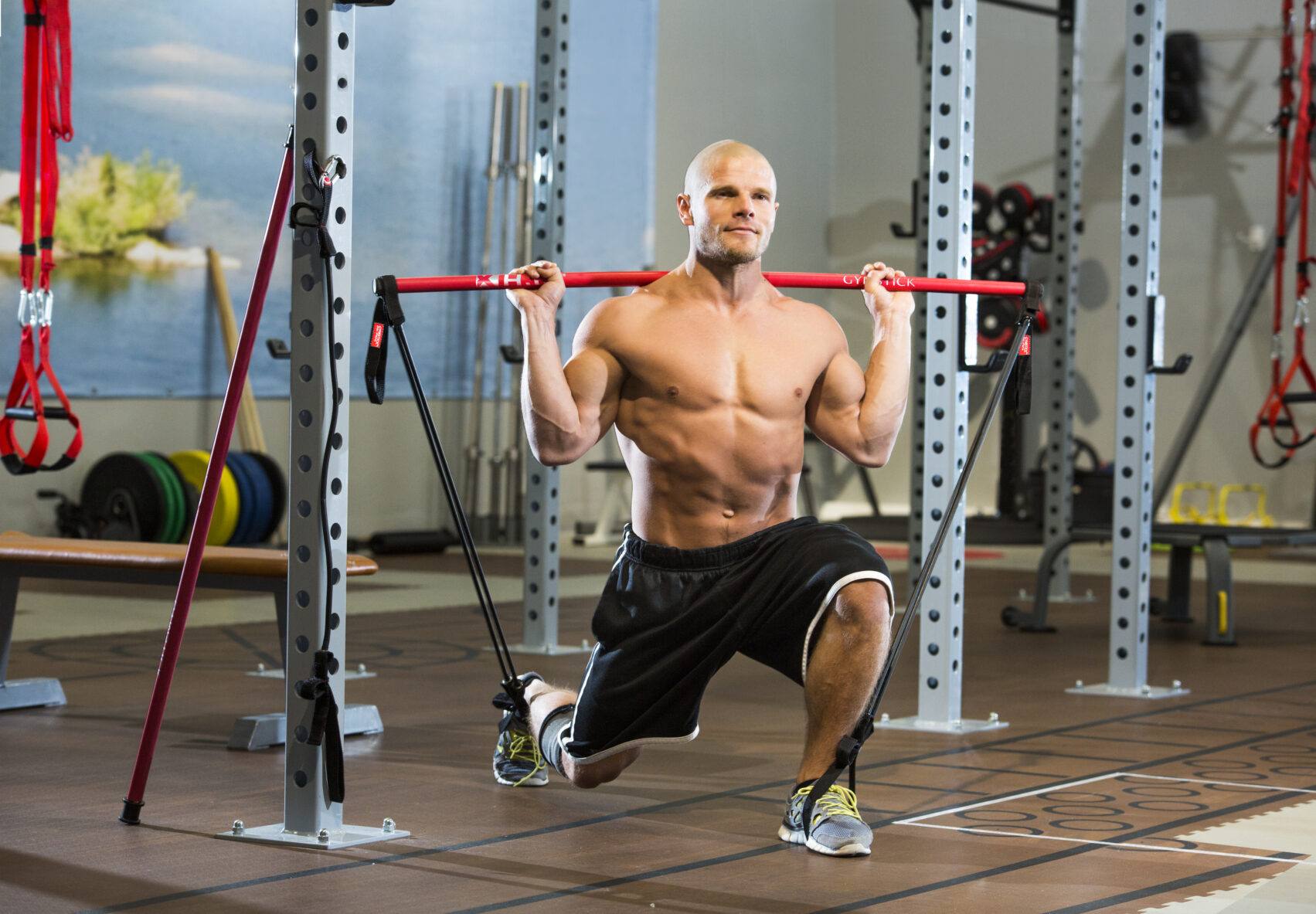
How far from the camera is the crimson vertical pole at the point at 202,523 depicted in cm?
329

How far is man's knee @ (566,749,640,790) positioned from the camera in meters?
3.52

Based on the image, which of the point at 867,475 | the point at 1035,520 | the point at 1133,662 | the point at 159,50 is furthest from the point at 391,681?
the point at 867,475

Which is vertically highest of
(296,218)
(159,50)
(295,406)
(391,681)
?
(159,50)

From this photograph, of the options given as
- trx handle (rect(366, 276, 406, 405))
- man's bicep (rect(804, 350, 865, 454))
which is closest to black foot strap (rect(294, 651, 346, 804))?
trx handle (rect(366, 276, 406, 405))

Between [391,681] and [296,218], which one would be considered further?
[391,681]

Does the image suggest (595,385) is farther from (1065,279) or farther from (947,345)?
(1065,279)

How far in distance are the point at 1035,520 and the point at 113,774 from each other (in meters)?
8.67

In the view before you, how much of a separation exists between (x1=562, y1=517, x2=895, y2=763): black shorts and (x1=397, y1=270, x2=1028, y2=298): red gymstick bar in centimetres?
47

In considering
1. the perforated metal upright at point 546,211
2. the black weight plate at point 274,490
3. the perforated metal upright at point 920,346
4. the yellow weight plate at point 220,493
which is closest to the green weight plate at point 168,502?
the yellow weight plate at point 220,493

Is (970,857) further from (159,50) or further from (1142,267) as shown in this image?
(159,50)

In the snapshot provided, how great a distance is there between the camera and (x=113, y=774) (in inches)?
156

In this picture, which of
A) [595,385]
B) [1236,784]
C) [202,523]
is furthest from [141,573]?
[1236,784]

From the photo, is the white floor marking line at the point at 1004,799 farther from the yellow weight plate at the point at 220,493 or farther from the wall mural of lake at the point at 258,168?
the wall mural of lake at the point at 258,168

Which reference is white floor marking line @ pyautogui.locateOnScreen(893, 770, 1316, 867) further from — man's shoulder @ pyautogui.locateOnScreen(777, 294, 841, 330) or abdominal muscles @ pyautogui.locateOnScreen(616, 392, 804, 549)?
man's shoulder @ pyautogui.locateOnScreen(777, 294, 841, 330)
